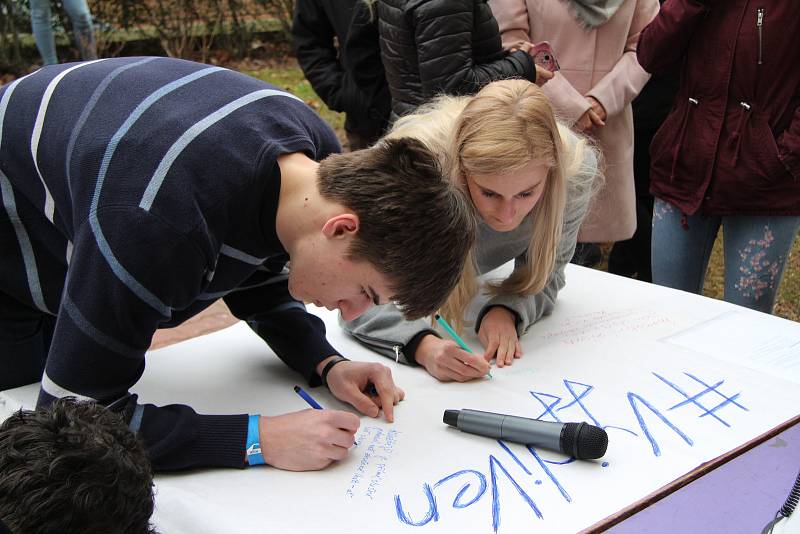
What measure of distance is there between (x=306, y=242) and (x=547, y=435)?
1.59ft

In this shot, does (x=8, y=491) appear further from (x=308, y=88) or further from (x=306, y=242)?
(x=308, y=88)

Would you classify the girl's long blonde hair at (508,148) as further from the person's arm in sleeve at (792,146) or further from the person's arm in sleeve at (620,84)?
the person's arm in sleeve at (620,84)

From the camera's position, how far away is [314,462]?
1.21 metres

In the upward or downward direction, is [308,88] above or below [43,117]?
below

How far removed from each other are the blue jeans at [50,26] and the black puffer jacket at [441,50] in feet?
9.69

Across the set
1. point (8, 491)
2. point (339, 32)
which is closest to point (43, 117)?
point (8, 491)

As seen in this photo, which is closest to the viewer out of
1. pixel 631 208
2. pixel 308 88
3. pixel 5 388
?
pixel 5 388

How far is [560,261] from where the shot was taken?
1895 mm

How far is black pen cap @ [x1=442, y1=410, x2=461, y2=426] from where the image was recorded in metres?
1.33

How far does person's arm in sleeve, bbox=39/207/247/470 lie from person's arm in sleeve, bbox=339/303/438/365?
18.7 inches

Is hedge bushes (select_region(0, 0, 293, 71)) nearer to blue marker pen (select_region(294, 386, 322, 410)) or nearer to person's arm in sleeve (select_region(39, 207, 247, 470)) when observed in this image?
blue marker pen (select_region(294, 386, 322, 410))

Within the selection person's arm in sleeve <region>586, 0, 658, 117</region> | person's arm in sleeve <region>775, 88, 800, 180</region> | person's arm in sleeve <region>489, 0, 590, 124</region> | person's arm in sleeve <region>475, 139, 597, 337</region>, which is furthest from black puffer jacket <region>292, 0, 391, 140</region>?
person's arm in sleeve <region>775, 88, 800, 180</region>

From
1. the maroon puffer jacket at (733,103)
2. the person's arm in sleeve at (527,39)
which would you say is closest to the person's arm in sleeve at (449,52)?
the person's arm in sleeve at (527,39)

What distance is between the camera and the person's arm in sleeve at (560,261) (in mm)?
1733
